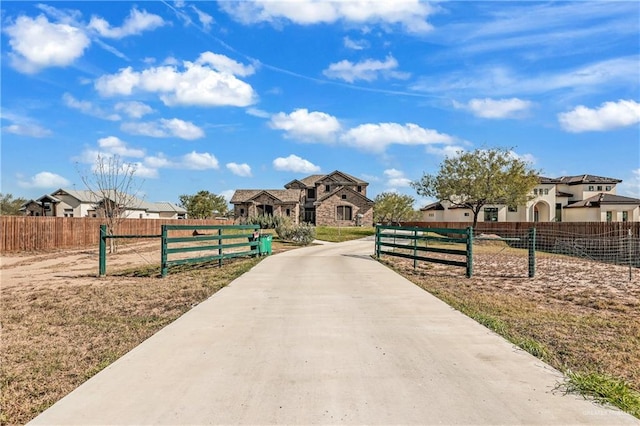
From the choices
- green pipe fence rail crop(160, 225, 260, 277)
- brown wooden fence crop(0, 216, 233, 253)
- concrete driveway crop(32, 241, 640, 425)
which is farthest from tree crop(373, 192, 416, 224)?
concrete driveway crop(32, 241, 640, 425)

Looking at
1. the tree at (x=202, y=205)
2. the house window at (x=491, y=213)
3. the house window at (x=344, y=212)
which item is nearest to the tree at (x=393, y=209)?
the house window at (x=344, y=212)

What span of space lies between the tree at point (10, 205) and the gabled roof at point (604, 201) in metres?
68.3

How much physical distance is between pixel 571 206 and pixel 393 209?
19.9m

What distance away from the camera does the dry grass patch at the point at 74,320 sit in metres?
4.23

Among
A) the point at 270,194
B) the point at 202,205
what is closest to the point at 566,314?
the point at 270,194

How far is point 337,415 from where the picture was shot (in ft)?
11.0

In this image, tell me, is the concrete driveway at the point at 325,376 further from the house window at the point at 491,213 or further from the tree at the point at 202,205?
the tree at the point at 202,205

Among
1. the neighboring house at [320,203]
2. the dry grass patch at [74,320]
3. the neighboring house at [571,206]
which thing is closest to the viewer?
the dry grass patch at [74,320]

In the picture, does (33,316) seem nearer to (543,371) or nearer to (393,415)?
(393,415)

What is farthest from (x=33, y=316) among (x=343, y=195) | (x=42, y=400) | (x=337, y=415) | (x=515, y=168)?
(x=343, y=195)

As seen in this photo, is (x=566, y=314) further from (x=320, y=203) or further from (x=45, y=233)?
(x=320, y=203)

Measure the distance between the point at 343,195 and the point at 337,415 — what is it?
46.2 m

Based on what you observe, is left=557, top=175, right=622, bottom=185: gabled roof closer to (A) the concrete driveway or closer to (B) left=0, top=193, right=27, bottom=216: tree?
(A) the concrete driveway

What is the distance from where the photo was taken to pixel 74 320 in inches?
272
